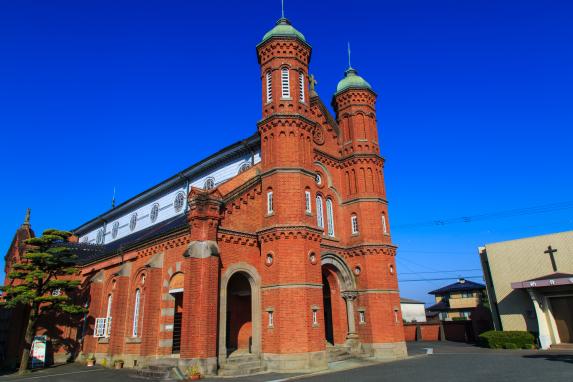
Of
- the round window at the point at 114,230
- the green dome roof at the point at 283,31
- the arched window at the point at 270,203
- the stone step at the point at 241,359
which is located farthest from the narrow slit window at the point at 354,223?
the round window at the point at 114,230

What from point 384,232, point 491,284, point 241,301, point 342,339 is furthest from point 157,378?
point 491,284

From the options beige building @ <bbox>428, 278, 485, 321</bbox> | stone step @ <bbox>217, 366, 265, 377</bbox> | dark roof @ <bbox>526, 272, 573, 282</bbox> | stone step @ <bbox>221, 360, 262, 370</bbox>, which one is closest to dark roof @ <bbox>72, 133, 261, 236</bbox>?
stone step @ <bbox>221, 360, 262, 370</bbox>

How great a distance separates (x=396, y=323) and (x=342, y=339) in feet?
11.6

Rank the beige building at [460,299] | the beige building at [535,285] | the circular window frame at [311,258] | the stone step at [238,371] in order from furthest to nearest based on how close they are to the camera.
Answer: the beige building at [460,299] < the beige building at [535,285] < the circular window frame at [311,258] < the stone step at [238,371]

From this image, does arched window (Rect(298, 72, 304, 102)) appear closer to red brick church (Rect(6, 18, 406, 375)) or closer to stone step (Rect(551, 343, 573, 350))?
red brick church (Rect(6, 18, 406, 375))

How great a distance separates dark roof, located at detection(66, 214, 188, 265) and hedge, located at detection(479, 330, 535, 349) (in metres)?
24.2

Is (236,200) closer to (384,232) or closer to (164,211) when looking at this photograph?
(384,232)

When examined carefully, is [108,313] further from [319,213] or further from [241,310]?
[319,213]

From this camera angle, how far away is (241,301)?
22.8 metres

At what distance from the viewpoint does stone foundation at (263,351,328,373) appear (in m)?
18.2

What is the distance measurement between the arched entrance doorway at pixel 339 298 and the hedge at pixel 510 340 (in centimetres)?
1276

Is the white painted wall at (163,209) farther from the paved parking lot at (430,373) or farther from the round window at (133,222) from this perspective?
the paved parking lot at (430,373)

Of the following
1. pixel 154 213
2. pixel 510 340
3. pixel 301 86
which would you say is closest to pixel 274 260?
pixel 301 86

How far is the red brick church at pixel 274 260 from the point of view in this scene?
61.2 ft
